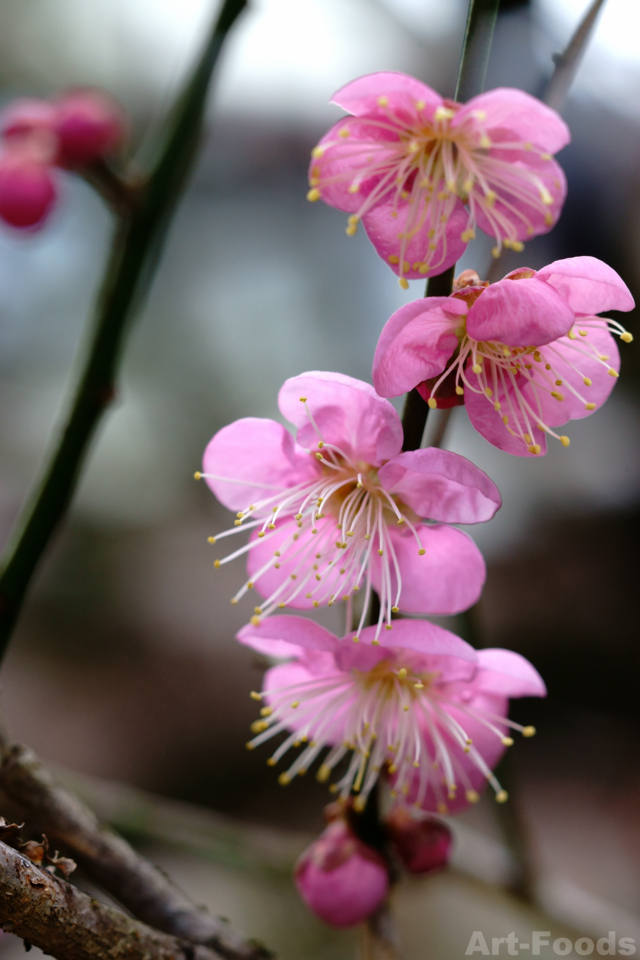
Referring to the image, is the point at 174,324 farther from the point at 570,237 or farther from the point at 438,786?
the point at 438,786

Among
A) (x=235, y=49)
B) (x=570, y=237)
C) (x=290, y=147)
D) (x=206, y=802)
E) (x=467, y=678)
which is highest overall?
(x=290, y=147)

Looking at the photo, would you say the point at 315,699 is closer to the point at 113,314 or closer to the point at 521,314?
the point at 521,314

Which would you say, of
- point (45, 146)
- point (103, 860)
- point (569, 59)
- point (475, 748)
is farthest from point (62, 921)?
point (45, 146)

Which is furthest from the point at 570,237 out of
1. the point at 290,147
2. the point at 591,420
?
the point at 290,147

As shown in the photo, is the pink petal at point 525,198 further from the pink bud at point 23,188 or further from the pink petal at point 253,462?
the pink bud at point 23,188

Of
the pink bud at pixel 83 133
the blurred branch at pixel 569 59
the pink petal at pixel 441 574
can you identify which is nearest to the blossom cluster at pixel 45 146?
the pink bud at pixel 83 133
